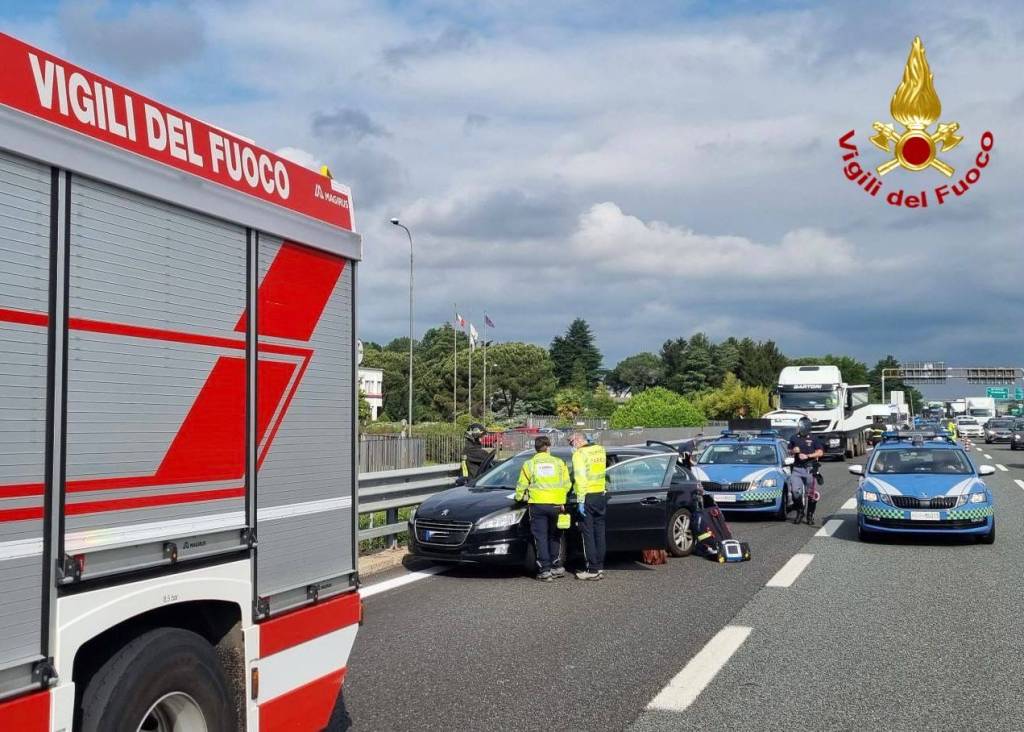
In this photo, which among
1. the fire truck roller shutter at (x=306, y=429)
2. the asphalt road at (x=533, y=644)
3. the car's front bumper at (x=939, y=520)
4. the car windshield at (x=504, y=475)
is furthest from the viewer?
the car's front bumper at (x=939, y=520)

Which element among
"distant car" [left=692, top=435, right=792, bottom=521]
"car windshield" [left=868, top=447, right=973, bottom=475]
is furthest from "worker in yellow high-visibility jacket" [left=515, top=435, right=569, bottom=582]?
"car windshield" [left=868, top=447, right=973, bottom=475]

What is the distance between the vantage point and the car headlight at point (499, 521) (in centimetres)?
1146

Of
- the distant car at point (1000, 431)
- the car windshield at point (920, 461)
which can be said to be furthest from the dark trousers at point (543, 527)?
the distant car at point (1000, 431)

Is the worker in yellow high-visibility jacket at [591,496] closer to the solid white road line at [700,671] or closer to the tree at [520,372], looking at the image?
the solid white road line at [700,671]

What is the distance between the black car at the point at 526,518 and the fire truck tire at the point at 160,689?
7.34 meters

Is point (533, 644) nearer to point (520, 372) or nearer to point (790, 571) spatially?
point (790, 571)

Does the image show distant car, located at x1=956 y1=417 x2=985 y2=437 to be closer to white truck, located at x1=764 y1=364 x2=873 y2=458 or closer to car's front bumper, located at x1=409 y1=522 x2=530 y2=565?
white truck, located at x1=764 y1=364 x2=873 y2=458

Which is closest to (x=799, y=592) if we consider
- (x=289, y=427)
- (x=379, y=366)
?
(x=289, y=427)

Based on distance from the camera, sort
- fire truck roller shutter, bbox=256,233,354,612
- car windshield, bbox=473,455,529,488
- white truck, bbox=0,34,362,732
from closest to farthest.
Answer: white truck, bbox=0,34,362,732
fire truck roller shutter, bbox=256,233,354,612
car windshield, bbox=473,455,529,488

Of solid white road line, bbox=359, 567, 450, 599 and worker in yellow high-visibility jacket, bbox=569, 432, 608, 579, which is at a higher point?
worker in yellow high-visibility jacket, bbox=569, 432, 608, 579

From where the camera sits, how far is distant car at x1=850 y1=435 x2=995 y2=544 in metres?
14.2

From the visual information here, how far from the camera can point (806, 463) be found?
710 inches

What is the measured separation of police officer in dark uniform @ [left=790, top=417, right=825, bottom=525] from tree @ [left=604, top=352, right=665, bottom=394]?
424 feet

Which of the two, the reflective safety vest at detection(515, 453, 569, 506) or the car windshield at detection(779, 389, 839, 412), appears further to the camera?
the car windshield at detection(779, 389, 839, 412)
